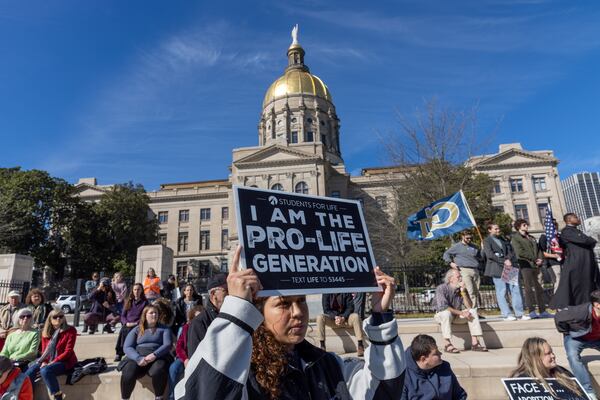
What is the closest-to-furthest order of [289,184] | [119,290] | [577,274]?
1. [577,274]
2. [119,290]
3. [289,184]

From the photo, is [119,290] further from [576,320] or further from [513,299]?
[576,320]

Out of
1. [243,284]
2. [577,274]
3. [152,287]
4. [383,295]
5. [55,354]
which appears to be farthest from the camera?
[152,287]

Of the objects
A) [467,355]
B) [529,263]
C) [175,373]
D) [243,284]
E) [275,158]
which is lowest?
[467,355]

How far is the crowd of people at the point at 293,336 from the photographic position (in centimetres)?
177

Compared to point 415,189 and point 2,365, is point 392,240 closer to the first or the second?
point 415,189

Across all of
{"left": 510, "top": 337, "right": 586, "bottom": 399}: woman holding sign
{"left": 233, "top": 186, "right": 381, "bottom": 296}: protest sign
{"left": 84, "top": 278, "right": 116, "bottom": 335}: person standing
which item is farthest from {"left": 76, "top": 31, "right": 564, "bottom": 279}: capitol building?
{"left": 233, "top": 186, "right": 381, "bottom": 296}: protest sign

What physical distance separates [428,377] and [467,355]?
301cm

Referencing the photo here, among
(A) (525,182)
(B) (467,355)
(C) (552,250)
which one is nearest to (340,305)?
(B) (467,355)

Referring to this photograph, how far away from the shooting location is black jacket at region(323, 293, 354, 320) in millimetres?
7172

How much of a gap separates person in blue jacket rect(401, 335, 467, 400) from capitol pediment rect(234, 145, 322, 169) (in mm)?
50003

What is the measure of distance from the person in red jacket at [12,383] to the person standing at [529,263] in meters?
9.18

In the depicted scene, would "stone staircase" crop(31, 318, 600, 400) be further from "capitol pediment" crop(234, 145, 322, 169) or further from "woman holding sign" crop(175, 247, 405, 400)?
"capitol pediment" crop(234, 145, 322, 169)

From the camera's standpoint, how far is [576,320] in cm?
499

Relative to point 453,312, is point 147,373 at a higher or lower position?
lower
